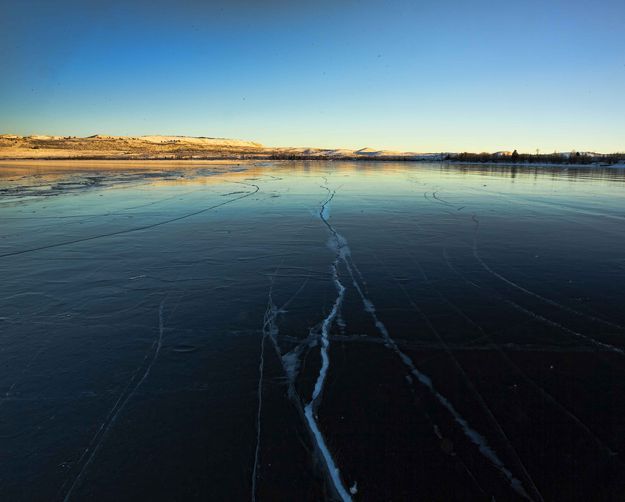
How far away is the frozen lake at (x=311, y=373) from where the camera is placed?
247cm

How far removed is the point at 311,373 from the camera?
3557mm

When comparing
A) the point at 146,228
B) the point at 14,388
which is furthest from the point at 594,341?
the point at 146,228

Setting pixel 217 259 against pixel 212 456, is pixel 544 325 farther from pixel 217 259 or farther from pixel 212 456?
pixel 217 259

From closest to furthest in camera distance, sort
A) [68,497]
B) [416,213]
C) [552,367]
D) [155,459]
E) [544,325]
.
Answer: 1. [68,497]
2. [155,459]
3. [552,367]
4. [544,325]
5. [416,213]

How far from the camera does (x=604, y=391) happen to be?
10.8 ft

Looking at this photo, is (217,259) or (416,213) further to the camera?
(416,213)

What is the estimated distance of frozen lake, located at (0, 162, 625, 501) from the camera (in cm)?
247

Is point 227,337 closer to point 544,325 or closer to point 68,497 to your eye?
point 68,497

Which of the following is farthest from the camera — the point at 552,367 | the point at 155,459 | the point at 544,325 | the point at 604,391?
the point at 544,325

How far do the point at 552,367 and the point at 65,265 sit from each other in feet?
24.9

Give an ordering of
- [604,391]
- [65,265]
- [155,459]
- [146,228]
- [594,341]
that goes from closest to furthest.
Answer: [155,459], [604,391], [594,341], [65,265], [146,228]

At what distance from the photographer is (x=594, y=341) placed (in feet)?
13.6

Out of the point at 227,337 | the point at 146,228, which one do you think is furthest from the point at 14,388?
the point at 146,228

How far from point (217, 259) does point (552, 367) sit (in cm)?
568
